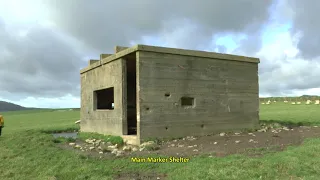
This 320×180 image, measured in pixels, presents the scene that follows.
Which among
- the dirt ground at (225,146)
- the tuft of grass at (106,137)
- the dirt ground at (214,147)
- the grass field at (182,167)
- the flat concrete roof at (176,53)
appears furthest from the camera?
the tuft of grass at (106,137)

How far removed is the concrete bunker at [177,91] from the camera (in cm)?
1253

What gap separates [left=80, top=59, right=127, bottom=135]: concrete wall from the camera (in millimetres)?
13901

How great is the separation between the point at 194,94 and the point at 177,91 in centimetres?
91

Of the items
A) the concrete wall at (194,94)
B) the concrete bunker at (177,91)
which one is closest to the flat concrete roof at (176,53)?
the concrete bunker at (177,91)

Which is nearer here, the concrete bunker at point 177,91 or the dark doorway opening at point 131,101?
the concrete bunker at point 177,91

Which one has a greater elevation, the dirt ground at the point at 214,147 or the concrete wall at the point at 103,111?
the concrete wall at the point at 103,111

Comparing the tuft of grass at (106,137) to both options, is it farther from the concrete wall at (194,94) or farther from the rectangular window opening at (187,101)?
the rectangular window opening at (187,101)

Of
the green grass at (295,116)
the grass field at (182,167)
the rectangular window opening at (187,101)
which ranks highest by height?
the rectangular window opening at (187,101)

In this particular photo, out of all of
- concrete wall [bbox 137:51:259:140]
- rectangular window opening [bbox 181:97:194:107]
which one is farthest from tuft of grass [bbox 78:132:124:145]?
rectangular window opening [bbox 181:97:194:107]

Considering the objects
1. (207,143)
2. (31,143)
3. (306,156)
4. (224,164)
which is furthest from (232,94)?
(31,143)

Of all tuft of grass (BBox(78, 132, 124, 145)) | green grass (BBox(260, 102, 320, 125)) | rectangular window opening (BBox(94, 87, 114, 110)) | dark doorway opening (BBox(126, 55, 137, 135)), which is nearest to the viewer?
tuft of grass (BBox(78, 132, 124, 145))

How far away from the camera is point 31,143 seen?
13.1m

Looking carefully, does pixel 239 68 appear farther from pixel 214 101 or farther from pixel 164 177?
pixel 164 177

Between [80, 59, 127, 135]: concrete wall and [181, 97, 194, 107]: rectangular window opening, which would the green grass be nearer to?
[181, 97, 194, 107]: rectangular window opening
